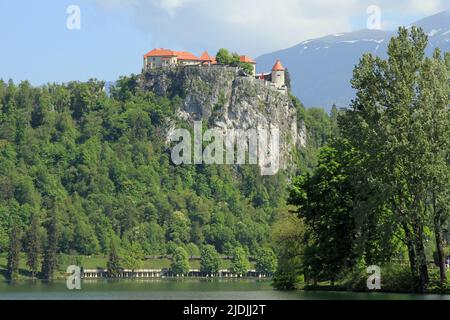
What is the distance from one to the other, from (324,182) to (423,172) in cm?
1623

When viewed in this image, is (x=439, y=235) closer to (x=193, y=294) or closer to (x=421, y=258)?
(x=421, y=258)

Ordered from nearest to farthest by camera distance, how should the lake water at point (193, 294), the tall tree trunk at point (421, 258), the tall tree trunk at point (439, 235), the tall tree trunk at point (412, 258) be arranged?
the lake water at point (193, 294) < the tall tree trunk at point (439, 235) < the tall tree trunk at point (421, 258) < the tall tree trunk at point (412, 258)

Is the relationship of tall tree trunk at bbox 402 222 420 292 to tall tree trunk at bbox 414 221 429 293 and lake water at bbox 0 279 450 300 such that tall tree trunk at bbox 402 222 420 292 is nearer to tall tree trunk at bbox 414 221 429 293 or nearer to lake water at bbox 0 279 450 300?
tall tree trunk at bbox 414 221 429 293

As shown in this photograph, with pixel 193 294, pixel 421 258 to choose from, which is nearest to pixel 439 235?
pixel 421 258

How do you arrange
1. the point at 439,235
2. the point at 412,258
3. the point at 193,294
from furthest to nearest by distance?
the point at 193,294 → the point at 412,258 → the point at 439,235

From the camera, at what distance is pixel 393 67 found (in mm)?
74188

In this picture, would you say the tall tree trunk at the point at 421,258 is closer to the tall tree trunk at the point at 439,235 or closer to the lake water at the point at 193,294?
the tall tree trunk at the point at 439,235

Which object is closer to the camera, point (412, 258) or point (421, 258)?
point (421, 258)

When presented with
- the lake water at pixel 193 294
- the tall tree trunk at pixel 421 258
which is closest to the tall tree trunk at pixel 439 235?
the tall tree trunk at pixel 421 258

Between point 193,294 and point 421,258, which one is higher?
point 421,258

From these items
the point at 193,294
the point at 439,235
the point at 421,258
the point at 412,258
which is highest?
the point at 439,235

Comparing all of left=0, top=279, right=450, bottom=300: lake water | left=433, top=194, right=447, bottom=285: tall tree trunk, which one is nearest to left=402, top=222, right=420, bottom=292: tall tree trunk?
left=433, top=194, right=447, bottom=285: tall tree trunk
